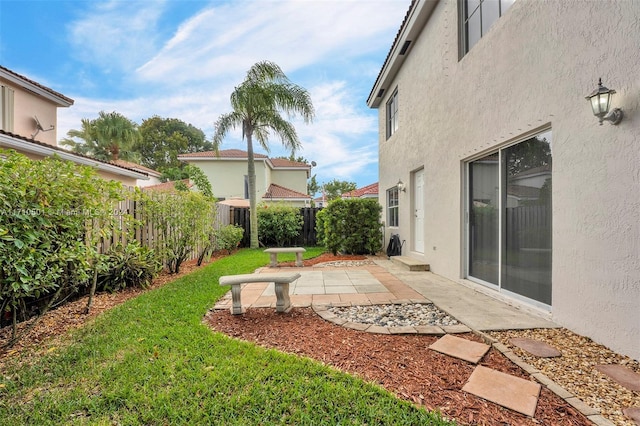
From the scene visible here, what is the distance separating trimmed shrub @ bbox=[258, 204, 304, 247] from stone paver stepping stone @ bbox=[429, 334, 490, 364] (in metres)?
10.9

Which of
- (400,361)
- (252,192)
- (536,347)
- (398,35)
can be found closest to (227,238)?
(252,192)

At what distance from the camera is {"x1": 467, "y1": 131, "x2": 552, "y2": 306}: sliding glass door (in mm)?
3879

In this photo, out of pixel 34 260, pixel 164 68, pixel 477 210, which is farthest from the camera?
pixel 164 68

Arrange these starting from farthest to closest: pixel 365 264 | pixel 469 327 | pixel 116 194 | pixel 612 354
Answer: pixel 365 264
pixel 116 194
pixel 469 327
pixel 612 354

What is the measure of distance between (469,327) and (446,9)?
6.27 metres

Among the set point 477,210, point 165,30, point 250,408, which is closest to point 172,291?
point 250,408

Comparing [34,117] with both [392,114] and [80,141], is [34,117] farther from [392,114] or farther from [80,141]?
[80,141]

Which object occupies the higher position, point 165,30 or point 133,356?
point 165,30

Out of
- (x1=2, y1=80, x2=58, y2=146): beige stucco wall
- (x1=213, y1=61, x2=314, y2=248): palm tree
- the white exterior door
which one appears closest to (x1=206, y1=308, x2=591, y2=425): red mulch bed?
the white exterior door

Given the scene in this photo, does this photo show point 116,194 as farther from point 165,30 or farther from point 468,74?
point 165,30

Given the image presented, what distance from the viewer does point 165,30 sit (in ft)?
31.5

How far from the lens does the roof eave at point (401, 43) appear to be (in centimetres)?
680

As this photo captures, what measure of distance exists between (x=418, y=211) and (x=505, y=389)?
244 inches

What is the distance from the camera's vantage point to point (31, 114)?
10.8 meters
